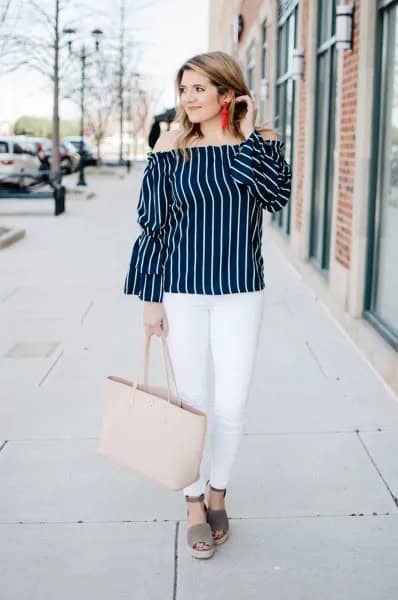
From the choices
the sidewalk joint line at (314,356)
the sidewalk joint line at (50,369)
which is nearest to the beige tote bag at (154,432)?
the sidewalk joint line at (50,369)

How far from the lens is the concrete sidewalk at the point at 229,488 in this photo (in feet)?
11.3

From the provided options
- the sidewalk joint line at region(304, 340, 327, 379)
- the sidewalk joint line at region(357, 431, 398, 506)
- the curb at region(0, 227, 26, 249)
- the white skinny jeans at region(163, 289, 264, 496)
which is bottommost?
the sidewalk joint line at region(357, 431, 398, 506)

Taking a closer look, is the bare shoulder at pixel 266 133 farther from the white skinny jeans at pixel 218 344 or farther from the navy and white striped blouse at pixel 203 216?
the white skinny jeans at pixel 218 344

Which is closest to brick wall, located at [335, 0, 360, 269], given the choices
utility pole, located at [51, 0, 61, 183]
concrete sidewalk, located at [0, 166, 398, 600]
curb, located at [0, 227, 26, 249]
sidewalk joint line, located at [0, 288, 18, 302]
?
concrete sidewalk, located at [0, 166, 398, 600]

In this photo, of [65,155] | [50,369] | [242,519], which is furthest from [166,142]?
[65,155]

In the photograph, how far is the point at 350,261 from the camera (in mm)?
A: 7918

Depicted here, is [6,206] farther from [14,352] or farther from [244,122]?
[244,122]

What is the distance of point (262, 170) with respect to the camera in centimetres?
334

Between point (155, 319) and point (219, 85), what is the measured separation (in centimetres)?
93

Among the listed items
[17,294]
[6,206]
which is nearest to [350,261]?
[17,294]

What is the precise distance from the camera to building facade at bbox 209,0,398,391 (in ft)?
22.6

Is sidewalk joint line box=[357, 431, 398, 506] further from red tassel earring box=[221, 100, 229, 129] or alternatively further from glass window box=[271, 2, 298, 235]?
glass window box=[271, 2, 298, 235]

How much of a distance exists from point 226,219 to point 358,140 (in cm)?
438

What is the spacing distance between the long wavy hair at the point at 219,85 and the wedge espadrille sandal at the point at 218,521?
1.47 metres
